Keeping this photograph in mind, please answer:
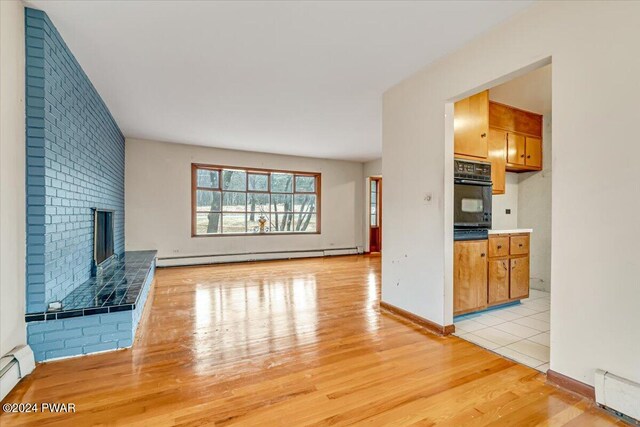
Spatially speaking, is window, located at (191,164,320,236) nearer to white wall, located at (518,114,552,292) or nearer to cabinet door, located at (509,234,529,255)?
white wall, located at (518,114,552,292)

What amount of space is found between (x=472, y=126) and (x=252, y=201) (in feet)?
16.8

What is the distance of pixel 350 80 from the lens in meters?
3.32

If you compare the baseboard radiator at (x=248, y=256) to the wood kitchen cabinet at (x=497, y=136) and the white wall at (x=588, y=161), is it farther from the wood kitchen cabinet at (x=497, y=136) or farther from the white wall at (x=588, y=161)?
the white wall at (x=588, y=161)

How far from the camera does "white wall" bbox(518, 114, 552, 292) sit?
4.24 meters

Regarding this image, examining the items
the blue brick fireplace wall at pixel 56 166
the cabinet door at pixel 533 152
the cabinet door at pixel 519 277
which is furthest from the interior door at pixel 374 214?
the blue brick fireplace wall at pixel 56 166

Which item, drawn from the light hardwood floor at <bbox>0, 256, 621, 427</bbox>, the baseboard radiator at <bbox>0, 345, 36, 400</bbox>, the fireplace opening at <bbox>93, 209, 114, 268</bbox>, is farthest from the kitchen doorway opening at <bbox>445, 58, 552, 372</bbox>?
the fireplace opening at <bbox>93, 209, 114, 268</bbox>

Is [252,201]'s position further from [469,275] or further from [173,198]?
[469,275]

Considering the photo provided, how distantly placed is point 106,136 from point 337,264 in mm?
4695

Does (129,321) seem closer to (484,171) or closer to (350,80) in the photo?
(350,80)

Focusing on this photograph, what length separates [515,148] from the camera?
389 centimetres

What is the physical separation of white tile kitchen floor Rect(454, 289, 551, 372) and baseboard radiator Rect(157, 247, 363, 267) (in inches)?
187

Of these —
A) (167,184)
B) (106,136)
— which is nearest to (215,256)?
(167,184)

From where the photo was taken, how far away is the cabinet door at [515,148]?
3.83 metres

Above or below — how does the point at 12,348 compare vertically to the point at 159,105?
below
